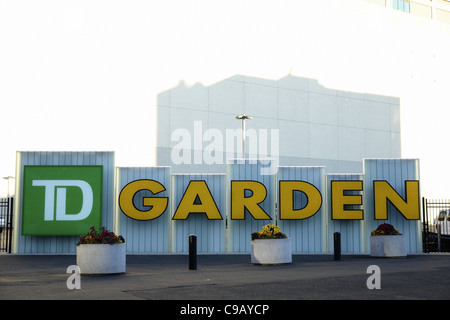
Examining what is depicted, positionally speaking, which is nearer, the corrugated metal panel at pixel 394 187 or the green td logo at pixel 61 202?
the green td logo at pixel 61 202

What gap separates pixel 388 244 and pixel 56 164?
14264 millimetres

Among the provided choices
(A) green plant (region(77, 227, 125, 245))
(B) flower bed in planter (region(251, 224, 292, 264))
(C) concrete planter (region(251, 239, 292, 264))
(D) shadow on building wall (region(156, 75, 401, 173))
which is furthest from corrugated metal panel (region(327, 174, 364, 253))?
(D) shadow on building wall (region(156, 75, 401, 173))

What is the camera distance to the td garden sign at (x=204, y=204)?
985 inches

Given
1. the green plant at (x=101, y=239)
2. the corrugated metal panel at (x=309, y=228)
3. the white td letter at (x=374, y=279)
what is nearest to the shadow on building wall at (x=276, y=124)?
the corrugated metal panel at (x=309, y=228)

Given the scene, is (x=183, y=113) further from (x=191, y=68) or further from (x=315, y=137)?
(x=315, y=137)

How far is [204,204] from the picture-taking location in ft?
83.0

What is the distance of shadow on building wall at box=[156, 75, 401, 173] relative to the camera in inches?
1827

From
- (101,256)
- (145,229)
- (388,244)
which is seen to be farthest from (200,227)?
(101,256)

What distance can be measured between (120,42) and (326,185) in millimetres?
25931

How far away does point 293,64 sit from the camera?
51.8 meters

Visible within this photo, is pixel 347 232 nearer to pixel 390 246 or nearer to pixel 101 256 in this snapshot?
pixel 390 246

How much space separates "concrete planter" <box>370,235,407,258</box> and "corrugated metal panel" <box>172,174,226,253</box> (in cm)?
664

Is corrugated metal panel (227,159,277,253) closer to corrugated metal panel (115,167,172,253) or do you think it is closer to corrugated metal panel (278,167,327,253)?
corrugated metal panel (278,167,327,253)

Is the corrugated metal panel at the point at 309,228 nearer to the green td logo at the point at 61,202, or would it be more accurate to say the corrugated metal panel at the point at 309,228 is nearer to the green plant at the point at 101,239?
the green td logo at the point at 61,202
